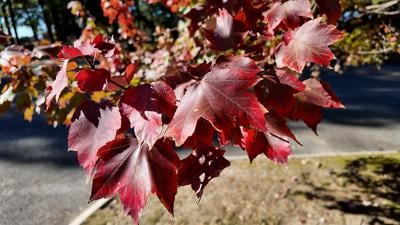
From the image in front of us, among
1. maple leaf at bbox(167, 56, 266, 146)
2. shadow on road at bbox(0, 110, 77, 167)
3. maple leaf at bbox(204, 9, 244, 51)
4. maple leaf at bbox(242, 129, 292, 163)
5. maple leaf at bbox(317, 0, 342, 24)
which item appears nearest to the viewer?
maple leaf at bbox(167, 56, 266, 146)

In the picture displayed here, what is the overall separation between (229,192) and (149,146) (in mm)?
3735

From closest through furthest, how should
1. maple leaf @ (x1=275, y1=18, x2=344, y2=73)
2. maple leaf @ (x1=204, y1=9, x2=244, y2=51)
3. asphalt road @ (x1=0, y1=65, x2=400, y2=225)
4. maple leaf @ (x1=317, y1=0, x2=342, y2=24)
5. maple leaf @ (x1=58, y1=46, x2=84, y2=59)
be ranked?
maple leaf @ (x1=58, y1=46, x2=84, y2=59)
maple leaf @ (x1=275, y1=18, x2=344, y2=73)
maple leaf @ (x1=204, y1=9, x2=244, y2=51)
maple leaf @ (x1=317, y1=0, x2=342, y2=24)
asphalt road @ (x1=0, y1=65, x2=400, y2=225)

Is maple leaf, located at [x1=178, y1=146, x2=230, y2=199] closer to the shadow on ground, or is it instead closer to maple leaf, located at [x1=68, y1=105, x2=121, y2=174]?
maple leaf, located at [x1=68, y1=105, x2=121, y2=174]

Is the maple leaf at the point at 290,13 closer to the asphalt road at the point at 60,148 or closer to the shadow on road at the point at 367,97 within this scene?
the asphalt road at the point at 60,148

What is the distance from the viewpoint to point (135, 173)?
3.05ft

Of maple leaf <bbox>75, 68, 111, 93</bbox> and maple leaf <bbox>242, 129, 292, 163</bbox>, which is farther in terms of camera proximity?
maple leaf <bbox>242, 129, 292, 163</bbox>

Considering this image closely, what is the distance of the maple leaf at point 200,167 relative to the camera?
1.29 meters

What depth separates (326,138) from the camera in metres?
6.96

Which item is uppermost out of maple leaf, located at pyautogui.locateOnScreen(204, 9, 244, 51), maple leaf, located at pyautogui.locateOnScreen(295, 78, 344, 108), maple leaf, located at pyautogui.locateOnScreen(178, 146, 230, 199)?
maple leaf, located at pyautogui.locateOnScreen(204, 9, 244, 51)

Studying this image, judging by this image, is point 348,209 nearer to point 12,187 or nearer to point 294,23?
point 294,23

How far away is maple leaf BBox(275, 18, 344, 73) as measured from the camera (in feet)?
3.65

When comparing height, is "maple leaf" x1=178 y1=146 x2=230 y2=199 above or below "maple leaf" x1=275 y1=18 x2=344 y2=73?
below

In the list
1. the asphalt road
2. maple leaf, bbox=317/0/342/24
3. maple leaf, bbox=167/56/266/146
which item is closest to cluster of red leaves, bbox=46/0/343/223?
maple leaf, bbox=167/56/266/146

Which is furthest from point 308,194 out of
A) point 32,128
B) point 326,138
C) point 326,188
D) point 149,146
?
point 32,128
